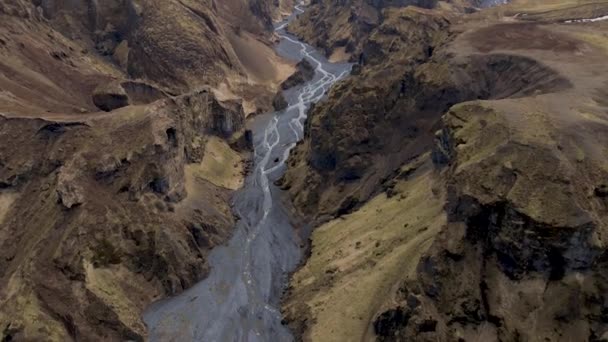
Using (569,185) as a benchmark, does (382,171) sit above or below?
below

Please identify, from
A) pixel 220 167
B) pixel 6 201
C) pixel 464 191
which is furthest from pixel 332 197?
pixel 6 201

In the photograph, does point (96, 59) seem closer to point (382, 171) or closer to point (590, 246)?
point (382, 171)

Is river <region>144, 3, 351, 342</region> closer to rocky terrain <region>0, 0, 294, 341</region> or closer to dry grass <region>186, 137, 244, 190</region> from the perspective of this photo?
rocky terrain <region>0, 0, 294, 341</region>

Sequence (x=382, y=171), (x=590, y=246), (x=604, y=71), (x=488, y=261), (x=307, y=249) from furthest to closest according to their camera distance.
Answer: (x=382, y=171) → (x=307, y=249) → (x=604, y=71) → (x=488, y=261) → (x=590, y=246)

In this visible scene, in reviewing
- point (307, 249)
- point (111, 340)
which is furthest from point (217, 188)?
point (111, 340)

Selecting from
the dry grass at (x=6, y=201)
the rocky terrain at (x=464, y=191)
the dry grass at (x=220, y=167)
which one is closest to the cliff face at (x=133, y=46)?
the dry grass at (x=220, y=167)

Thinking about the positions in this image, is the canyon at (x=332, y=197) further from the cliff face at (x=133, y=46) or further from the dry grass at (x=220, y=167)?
the cliff face at (x=133, y=46)

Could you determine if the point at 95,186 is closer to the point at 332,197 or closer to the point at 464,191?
the point at 332,197
